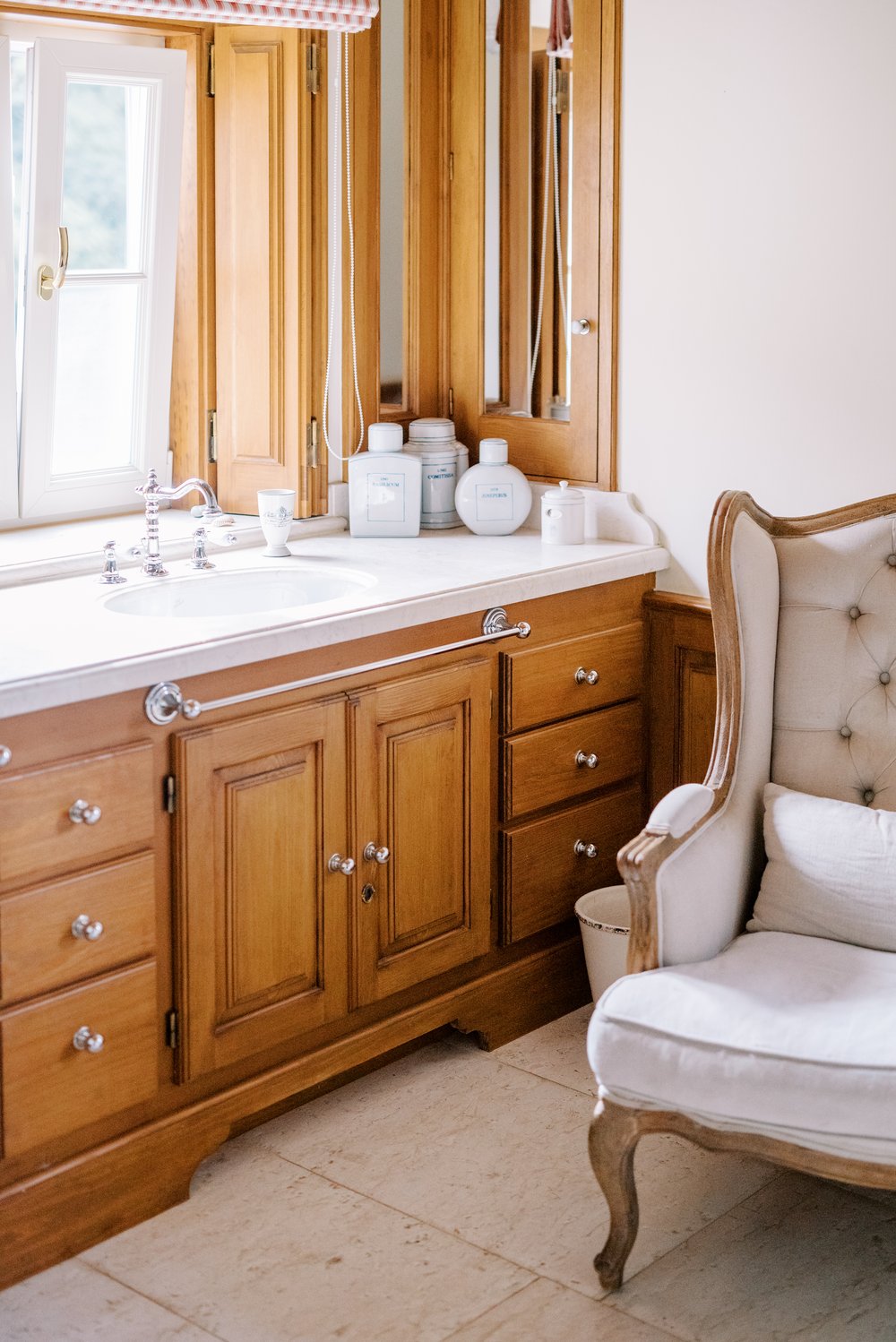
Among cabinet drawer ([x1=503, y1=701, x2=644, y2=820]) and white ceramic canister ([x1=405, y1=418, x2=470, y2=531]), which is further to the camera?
white ceramic canister ([x1=405, y1=418, x2=470, y2=531])

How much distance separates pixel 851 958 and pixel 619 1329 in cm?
60

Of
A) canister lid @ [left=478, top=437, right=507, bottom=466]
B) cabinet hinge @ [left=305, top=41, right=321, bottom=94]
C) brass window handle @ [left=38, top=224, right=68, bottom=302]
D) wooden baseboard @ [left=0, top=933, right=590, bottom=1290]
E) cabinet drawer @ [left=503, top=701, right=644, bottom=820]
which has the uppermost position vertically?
cabinet hinge @ [left=305, top=41, right=321, bottom=94]

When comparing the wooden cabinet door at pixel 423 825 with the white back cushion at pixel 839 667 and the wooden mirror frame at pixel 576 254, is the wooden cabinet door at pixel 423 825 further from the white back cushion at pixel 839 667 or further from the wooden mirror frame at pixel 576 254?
the wooden mirror frame at pixel 576 254

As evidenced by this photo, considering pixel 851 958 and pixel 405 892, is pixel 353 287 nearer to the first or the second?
pixel 405 892

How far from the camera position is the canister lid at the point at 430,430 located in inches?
127

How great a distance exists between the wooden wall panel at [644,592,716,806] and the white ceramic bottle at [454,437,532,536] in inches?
12.6

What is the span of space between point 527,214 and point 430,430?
476 millimetres

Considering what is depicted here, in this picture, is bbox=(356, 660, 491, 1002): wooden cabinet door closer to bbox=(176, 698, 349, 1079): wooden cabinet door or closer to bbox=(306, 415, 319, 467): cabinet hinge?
bbox=(176, 698, 349, 1079): wooden cabinet door

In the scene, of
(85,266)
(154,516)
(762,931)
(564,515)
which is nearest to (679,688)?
(564,515)

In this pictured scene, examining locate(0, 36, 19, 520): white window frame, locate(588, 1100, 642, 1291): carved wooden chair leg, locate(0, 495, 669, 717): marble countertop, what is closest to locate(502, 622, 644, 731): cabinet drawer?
locate(0, 495, 669, 717): marble countertop

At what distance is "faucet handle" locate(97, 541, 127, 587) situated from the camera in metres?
2.69

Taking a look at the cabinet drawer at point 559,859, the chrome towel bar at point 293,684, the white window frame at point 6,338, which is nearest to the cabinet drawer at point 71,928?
the chrome towel bar at point 293,684

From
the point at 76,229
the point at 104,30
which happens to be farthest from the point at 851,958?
the point at 104,30

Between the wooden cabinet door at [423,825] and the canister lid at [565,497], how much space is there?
1.54ft
